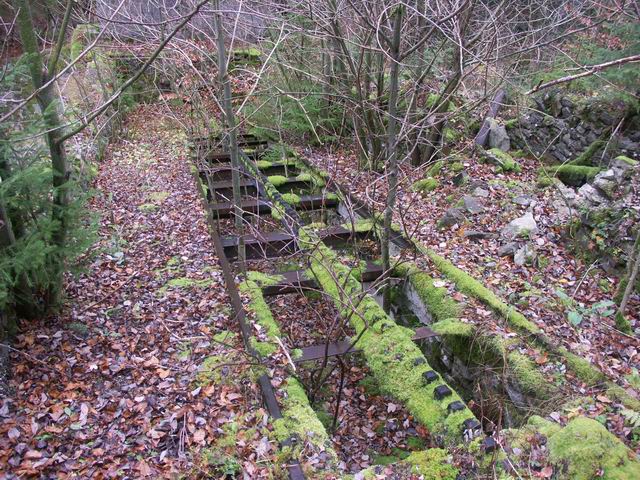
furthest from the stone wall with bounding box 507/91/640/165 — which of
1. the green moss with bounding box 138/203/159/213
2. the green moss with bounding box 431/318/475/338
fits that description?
the green moss with bounding box 138/203/159/213

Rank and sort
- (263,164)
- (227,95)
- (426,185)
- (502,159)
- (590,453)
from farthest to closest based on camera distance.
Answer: (263,164) < (502,159) < (426,185) < (227,95) < (590,453)

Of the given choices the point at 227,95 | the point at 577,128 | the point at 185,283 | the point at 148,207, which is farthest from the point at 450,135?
the point at 185,283

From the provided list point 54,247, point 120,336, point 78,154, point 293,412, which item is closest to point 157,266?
point 120,336

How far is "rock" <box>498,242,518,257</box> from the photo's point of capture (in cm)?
650

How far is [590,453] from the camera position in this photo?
3277 mm

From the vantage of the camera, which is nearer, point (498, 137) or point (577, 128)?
point (577, 128)

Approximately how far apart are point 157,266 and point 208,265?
2.40ft

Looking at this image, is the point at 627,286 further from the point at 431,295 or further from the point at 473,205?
the point at 473,205

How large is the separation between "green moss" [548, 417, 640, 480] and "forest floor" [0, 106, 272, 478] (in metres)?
2.20

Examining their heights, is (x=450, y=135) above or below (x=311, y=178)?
above

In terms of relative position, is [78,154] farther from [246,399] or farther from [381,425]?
[381,425]

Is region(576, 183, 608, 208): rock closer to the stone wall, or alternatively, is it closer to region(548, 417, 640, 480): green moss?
the stone wall

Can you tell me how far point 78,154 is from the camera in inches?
401

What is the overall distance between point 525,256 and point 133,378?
195 inches
